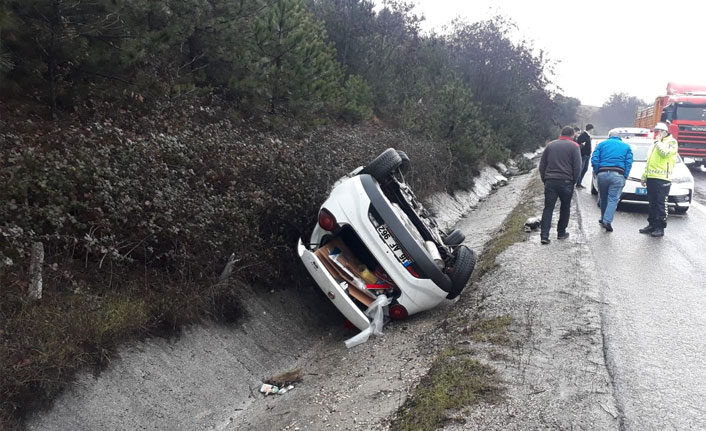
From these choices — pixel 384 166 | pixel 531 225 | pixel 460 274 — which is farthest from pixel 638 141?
pixel 460 274

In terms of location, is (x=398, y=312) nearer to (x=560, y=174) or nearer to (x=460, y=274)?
(x=460, y=274)

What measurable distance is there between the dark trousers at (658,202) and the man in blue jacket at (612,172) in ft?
1.68

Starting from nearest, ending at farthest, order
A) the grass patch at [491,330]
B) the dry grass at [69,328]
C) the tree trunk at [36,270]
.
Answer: the dry grass at [69,328] < the tree trunk at [36,270] < the grass patch at [491,330]

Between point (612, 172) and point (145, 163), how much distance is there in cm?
→ 816

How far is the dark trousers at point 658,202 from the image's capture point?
962 centimetres

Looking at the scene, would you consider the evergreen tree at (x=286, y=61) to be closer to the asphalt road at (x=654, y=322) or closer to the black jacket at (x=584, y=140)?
the asphalt road at (x=654, y=322)

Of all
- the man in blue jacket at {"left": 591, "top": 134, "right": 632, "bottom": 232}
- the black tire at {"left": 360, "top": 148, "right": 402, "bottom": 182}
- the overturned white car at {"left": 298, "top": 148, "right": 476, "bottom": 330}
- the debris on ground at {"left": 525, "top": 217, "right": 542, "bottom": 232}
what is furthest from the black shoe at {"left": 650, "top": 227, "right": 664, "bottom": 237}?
the black tire at {"left": 360, "top": 148, "right": 402, "bottom": 182}

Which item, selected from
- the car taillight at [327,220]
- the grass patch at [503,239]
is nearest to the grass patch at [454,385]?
the car taillight at [327,220]

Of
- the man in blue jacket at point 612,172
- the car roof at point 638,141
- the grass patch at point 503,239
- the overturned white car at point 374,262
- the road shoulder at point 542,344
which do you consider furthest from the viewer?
the car roof at point 638,141

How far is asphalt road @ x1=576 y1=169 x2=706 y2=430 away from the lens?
3.94 metres

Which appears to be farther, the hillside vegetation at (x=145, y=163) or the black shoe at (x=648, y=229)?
the black shoe at (x=648, y=229)

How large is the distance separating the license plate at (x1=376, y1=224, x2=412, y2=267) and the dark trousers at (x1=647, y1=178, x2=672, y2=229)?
19.1 ft

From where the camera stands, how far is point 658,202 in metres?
9.61

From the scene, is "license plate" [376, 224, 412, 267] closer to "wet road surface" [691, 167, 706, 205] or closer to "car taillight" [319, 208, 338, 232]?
"car taillight" [319, 208, 338, 232]
